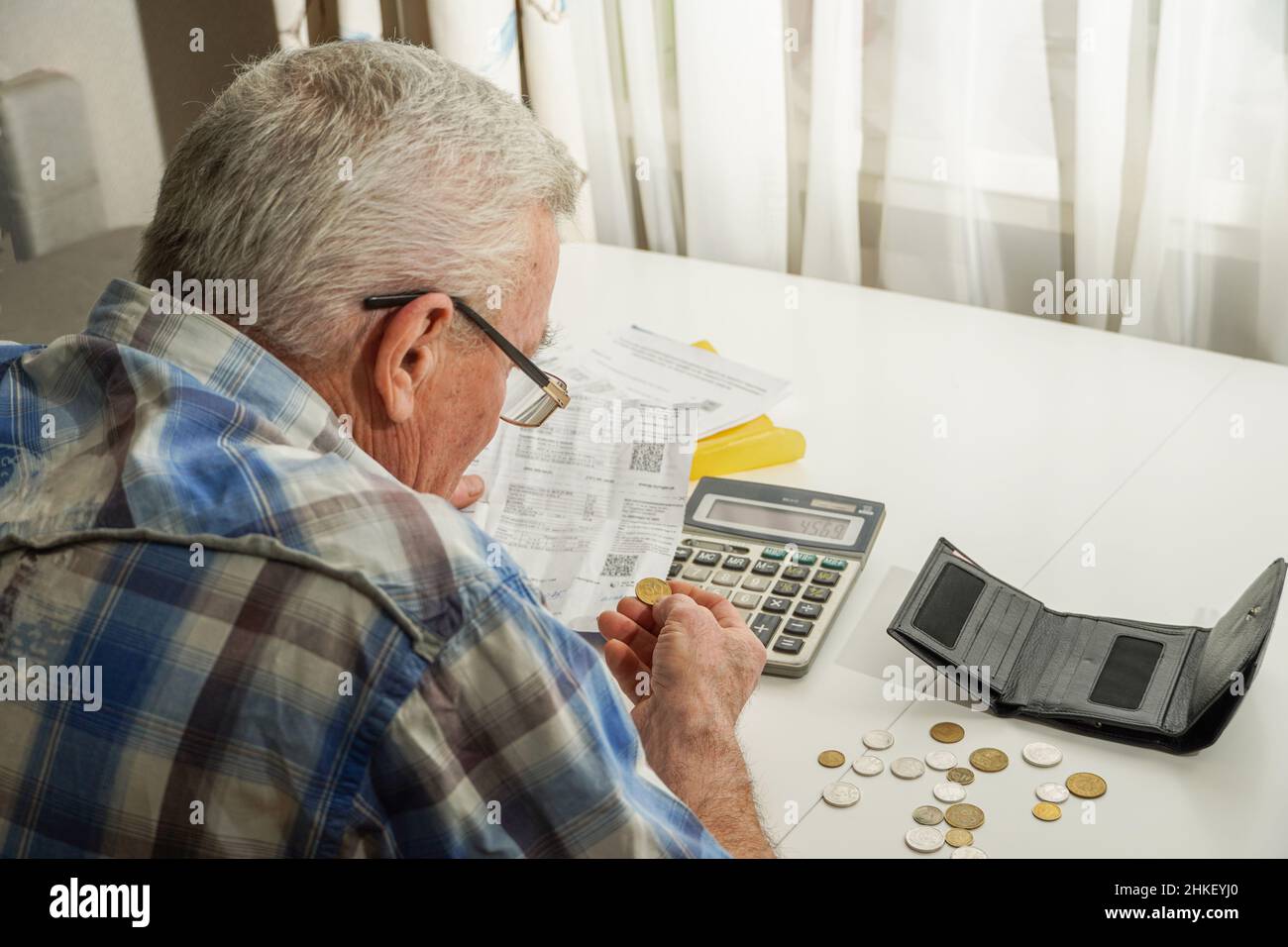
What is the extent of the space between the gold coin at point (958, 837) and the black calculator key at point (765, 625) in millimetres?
239

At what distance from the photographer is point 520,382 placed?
1.14 metres

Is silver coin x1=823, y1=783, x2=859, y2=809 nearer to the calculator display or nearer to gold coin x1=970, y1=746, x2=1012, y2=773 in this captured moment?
gold coin x1=970, y1=746, x2=1012, y2=773

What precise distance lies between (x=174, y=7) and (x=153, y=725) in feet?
5.72

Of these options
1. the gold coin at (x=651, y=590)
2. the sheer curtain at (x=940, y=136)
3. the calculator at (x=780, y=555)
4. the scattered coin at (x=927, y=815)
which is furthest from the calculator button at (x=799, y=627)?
the sheer curtain at (x=940, y=136)

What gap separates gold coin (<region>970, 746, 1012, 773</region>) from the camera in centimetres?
94

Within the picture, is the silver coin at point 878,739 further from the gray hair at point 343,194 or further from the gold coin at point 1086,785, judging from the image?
the gray hair at point 343,194

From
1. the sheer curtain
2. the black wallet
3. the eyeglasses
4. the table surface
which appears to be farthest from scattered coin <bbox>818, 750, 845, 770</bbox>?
the sheer curtain

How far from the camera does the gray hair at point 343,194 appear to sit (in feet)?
2.69

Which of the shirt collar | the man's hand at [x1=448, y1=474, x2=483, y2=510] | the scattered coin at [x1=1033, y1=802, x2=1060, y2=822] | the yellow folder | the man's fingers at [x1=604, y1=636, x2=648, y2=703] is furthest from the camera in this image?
the yellow folder

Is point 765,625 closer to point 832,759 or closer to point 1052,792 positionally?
point 832,759

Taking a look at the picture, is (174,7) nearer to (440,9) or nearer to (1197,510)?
(440,9)

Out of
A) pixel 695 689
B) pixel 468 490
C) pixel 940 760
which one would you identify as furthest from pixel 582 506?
pixel 940 760

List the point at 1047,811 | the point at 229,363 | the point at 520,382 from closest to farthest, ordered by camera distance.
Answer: the point at 229,363, the point at 1047,811, the point at 520,382

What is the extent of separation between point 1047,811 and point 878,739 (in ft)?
0.44
